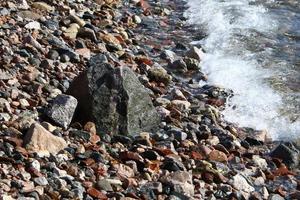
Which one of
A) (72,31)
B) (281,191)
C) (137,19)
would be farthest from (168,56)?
(281,191)

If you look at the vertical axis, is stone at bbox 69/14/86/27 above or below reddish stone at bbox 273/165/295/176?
below

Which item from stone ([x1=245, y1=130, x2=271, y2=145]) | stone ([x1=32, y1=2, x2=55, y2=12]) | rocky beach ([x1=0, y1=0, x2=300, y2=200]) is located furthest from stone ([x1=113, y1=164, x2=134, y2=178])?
stone ([x1=32, y1=2, x2=55, y2=12])

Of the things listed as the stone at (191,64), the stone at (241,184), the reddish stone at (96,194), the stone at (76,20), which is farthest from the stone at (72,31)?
the reddish stone at (96,194)

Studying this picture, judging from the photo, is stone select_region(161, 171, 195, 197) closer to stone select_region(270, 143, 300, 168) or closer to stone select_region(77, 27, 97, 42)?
stone select_region(270, 143, 300, 168)

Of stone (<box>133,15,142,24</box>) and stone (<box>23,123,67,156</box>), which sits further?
stone (<box>133,15,142,24</box>)

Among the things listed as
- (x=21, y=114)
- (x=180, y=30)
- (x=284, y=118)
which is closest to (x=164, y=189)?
(x=21, y=114)

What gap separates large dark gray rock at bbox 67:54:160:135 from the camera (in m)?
7.77

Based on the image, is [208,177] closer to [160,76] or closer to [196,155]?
[196,155]

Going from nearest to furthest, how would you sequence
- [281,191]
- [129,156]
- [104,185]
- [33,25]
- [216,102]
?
[104,185] → [129,156] → [281,191] → [216,102] → [33,25]

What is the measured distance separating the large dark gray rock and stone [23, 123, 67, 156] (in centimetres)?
84

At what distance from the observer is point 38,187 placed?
6031 mm

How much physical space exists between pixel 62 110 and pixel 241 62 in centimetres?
535

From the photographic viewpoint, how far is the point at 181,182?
6.96 metres

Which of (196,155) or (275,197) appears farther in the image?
(196,155)
